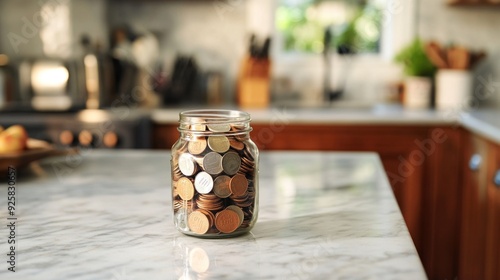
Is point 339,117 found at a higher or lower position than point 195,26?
lower

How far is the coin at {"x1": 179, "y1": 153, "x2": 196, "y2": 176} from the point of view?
3.38 feet

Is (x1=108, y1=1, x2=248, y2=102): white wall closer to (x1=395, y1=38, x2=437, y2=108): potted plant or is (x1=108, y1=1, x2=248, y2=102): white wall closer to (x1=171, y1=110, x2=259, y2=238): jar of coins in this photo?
(x1=395, y1=38, x2=437, y2=108): potted plant

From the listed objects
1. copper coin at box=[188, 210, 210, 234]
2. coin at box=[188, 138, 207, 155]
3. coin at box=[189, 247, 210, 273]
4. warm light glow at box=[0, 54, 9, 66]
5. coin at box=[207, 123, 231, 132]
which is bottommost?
coin at box=[189, 247, 210, 273]

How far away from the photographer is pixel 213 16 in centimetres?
369

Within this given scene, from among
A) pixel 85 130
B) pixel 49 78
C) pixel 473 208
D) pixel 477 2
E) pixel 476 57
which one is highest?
pixel 477 2

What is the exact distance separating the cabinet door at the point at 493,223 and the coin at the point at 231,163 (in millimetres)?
1532

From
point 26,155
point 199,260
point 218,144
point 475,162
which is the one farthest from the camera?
point 475,162

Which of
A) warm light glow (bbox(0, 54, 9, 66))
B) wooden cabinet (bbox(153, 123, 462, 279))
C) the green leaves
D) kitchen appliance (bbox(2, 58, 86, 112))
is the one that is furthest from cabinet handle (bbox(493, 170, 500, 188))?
warm light glow (bbox(0, 54, 9, 66))

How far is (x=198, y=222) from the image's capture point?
3.39 ft

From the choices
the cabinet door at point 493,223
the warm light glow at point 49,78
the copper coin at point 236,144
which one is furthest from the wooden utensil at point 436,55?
the copper coin at point 236,144

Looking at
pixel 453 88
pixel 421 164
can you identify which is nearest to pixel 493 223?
pixel 421 164

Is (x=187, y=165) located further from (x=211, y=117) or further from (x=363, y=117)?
(x=363, y=117)

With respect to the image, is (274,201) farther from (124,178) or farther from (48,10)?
(48,10)

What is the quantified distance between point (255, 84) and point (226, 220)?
7.98ft
